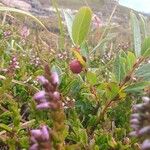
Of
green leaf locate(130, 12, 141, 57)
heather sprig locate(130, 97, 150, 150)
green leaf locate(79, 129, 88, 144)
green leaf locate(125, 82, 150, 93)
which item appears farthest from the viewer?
green leaf locate(130, 12, 141, 57)

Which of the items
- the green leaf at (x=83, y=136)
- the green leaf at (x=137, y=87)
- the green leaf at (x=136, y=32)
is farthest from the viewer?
the green leaf at (x=136, y=32)

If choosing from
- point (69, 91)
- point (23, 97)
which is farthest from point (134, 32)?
point (23, 97)

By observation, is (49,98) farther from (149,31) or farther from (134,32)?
(149,31)

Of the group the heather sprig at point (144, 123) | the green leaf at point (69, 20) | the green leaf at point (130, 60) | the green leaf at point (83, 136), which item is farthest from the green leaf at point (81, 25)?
the heather sprig at point (144, 123)

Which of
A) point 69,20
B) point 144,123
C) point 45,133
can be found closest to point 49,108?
point 45,133

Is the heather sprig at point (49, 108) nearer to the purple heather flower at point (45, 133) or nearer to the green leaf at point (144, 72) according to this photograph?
the purple heather flower at point (45, 133)

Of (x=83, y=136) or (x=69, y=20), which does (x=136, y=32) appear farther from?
(x=83, y=136)

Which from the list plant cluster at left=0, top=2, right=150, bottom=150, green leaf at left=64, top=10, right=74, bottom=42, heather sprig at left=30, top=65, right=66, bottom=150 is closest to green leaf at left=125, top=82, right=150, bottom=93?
plant cluster at left=0, top=2, right=150, bottom=150

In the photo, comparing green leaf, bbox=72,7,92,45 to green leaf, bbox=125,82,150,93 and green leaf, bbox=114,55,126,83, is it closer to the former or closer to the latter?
green leaf, bbox=114,55,126,83

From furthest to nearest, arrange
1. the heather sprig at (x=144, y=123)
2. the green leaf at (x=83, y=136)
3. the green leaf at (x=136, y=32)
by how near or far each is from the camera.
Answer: the green leaf at (x=136, y=32) → the green leaf at (x=83, y=136) → the heather sprig at (x=144, y=123)
